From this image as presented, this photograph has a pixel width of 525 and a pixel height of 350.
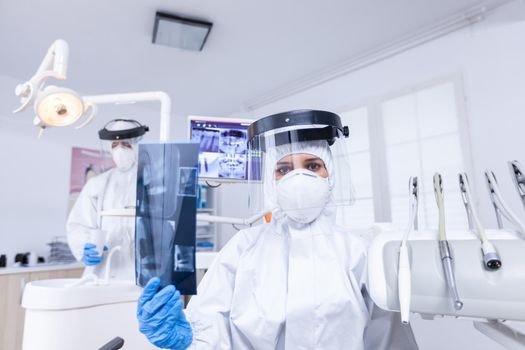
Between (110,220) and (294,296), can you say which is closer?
(294,296)

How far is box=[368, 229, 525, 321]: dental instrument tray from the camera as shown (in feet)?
1.91

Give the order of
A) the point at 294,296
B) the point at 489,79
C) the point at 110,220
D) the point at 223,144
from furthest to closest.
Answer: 1. the point at 489,79
2. the point at 110,220
3. the point at 223,144
4. the point at 294,296

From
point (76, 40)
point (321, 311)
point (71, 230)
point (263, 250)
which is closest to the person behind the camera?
point (321, 311)

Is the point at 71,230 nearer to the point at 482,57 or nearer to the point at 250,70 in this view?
the point at 250,70

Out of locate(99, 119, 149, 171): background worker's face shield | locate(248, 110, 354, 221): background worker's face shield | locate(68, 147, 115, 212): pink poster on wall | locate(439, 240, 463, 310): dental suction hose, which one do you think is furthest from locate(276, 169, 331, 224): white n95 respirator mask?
locate(68, 147, 115, 212): pink poster on wall

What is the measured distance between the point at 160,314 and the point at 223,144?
29.5 inches

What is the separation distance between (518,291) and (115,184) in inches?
80.3

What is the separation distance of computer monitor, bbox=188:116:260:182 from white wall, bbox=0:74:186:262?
243 cm

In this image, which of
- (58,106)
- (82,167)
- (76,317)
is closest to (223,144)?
(58,106)

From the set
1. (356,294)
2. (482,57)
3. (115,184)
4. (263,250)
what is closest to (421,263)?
(356,294)

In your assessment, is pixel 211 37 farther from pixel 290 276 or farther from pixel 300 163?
pixel 290 276

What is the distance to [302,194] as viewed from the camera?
0.97 m

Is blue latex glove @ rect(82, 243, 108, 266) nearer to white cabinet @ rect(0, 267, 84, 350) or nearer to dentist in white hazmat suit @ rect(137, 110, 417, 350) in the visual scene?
dentist in white hazmat suit @ rect(137, 110, 417, 350)

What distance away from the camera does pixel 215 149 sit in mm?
1331
